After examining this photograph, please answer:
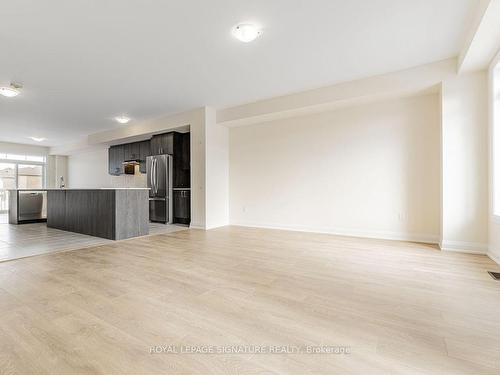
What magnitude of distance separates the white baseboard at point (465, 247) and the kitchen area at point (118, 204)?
480 cm

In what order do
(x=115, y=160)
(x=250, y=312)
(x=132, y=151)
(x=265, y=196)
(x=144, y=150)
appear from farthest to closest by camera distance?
(x=115, y=160) → (x=132, y=151) → (x=144, y=150) → (x=265, y=196) → (x=250, y=312)

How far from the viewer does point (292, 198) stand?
17.6 feet

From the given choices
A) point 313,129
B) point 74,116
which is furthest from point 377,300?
point 74,116

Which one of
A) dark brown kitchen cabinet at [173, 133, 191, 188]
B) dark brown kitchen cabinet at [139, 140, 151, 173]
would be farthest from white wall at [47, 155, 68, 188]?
dark brown kitchen cabinet at [173, 133, 191, 188]

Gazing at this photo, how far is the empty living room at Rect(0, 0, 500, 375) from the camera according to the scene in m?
1.49

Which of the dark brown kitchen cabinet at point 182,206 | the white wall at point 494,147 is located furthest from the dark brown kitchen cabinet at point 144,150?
the white wall at point 494,147

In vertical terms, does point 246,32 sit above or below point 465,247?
above

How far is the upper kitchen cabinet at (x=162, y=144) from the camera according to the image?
633 cm

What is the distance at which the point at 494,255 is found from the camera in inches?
123

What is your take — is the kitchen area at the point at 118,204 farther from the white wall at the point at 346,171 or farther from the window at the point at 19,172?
the window at the point at 19,172

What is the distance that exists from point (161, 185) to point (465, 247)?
6029mm

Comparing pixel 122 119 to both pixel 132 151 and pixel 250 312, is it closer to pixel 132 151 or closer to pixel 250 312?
pixel 132 151

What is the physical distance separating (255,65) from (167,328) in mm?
3480

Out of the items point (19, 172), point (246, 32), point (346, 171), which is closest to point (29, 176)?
point (19, 172)
